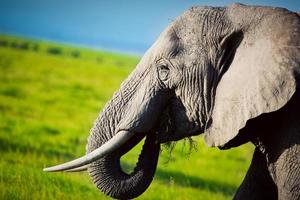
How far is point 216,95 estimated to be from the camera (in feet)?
18.0

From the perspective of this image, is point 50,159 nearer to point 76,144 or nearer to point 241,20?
point 76,144

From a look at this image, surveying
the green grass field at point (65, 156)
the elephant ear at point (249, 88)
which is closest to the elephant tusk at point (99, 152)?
the green grass field at point (65, 156)

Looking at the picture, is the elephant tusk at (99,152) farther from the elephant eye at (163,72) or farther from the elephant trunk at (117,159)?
the elephant eye at (163,72)

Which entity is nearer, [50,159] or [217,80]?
[217,80]

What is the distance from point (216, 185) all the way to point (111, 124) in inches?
268

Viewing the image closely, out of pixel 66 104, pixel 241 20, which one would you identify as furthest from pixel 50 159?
pixel 66 104

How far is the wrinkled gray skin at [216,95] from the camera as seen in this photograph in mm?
5156

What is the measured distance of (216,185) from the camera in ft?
40.2

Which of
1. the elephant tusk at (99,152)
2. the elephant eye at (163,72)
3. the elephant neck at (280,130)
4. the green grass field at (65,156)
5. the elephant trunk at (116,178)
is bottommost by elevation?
the green grass field at (65,156)

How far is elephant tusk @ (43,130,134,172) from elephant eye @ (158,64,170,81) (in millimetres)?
522

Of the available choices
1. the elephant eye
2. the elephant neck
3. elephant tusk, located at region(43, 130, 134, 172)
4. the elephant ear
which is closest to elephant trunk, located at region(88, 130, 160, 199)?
elephant tusk, located at region(43, 130, 134, 172)

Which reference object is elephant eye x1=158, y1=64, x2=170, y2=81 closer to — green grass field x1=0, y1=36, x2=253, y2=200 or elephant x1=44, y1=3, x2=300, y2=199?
elephant x1=44, y1=3, x2=300, y2=199

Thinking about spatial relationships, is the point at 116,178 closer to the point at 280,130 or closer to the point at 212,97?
the point at 212,97

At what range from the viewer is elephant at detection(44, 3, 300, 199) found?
5164 millimetres
